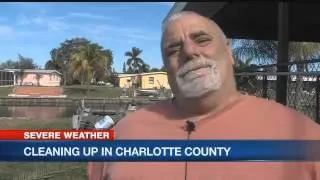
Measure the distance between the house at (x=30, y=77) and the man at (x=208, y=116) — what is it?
25 cm

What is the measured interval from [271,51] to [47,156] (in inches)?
180

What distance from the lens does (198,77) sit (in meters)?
1.60

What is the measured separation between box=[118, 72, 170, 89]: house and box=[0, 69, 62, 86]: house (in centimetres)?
19

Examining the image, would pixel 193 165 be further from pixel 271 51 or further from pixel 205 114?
pixel 271 51

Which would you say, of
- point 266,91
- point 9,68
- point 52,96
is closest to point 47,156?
point 9,68

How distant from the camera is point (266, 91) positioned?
427cm

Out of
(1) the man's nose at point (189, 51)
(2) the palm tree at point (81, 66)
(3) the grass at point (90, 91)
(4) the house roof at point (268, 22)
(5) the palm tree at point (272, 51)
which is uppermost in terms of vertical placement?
(4) the house roof at point (268, 22)

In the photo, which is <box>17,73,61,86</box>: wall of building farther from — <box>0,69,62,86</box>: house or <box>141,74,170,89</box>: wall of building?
<box>141,74,170,89</box>: wall of building

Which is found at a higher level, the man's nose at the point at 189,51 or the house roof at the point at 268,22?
the house roof at the point at 268,22

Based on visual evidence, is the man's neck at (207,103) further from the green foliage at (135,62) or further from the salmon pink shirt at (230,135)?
the green foliage at (135,62)

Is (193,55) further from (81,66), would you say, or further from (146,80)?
(81,66)

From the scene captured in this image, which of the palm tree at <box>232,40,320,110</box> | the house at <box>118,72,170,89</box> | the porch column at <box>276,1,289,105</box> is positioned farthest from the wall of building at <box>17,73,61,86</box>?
the porch column at <box>276,1,289,105</box>

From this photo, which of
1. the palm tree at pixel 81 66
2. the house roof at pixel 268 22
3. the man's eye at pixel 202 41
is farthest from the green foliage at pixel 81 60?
the house roof at pixel 268 22

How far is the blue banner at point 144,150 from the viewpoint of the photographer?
4.49ft
